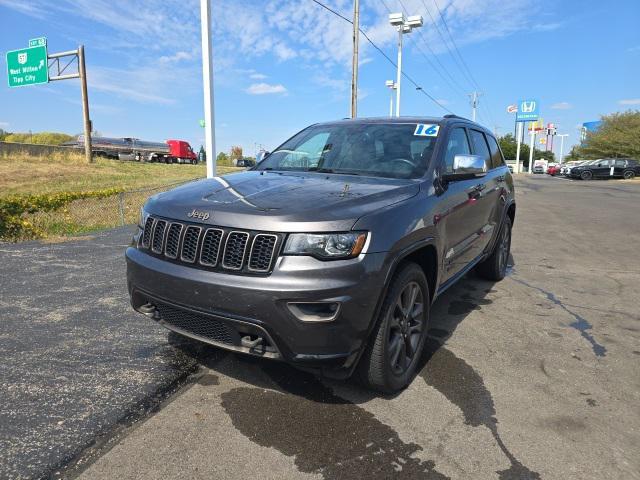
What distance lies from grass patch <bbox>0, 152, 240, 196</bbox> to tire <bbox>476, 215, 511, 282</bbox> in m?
13.4

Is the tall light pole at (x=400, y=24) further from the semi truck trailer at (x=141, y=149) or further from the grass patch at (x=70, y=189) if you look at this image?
the semi truck trailer at (x=141, y=149)

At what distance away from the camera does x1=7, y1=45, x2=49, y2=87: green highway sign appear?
74.8 feet

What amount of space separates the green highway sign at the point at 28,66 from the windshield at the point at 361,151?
2368 cm

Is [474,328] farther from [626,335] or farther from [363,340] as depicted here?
[363,340]

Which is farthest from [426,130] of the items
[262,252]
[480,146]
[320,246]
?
[262,252]

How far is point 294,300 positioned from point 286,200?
65cm

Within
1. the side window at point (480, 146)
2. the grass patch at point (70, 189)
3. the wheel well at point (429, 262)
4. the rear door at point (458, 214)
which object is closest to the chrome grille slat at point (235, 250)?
the wheel well at point (429, 262)

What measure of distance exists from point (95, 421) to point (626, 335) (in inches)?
163

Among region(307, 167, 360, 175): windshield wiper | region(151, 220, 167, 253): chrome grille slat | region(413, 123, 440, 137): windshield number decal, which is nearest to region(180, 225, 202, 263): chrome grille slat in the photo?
region(151, 220, 167, 253): chrome grille slat

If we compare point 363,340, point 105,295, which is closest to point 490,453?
point 363,340

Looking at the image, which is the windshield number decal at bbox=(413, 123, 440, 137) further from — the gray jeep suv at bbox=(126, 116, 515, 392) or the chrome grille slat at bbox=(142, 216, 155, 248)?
the chrome grille slat at bbox=(142, 216, 155, 248)

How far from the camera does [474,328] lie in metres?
4.18

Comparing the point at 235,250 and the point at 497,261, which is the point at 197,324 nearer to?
the point at 235,250

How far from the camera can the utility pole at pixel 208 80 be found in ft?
29.1
